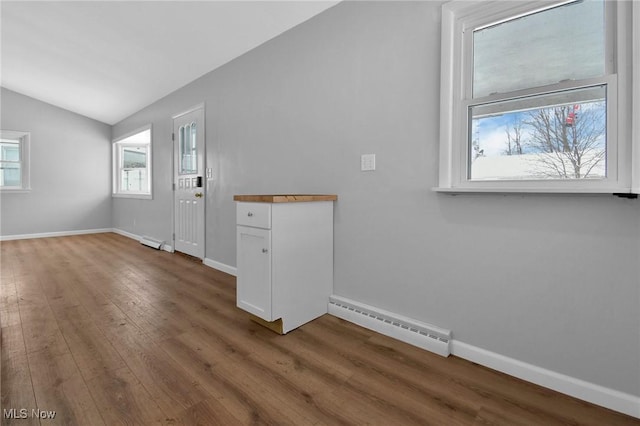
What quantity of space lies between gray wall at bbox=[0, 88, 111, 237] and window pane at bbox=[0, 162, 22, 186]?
0.22 m

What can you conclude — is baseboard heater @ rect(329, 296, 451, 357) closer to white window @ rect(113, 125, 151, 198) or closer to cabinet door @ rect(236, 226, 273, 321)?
cabinet door @ rect(236, 226, 273, 321)

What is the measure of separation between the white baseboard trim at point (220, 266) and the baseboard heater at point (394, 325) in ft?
4.75

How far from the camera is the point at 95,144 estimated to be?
643 centimetres

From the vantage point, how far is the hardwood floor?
123cm

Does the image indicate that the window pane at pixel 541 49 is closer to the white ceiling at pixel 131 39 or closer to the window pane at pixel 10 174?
the white ceiling at pixel 131 39

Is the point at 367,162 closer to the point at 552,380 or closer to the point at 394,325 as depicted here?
the point at 394,325

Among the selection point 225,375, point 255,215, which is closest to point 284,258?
point 255,215

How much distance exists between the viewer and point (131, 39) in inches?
125

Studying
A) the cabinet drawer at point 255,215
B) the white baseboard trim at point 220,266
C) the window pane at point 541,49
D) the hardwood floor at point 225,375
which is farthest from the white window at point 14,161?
the window pane at point 541,49

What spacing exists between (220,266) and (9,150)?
17.9 ft

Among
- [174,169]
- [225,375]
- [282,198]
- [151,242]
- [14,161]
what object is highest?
[14,161]

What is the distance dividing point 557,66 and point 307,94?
1649mm

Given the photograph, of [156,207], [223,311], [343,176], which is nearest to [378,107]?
[343,176]

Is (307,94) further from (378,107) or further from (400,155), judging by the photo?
(400,155)
